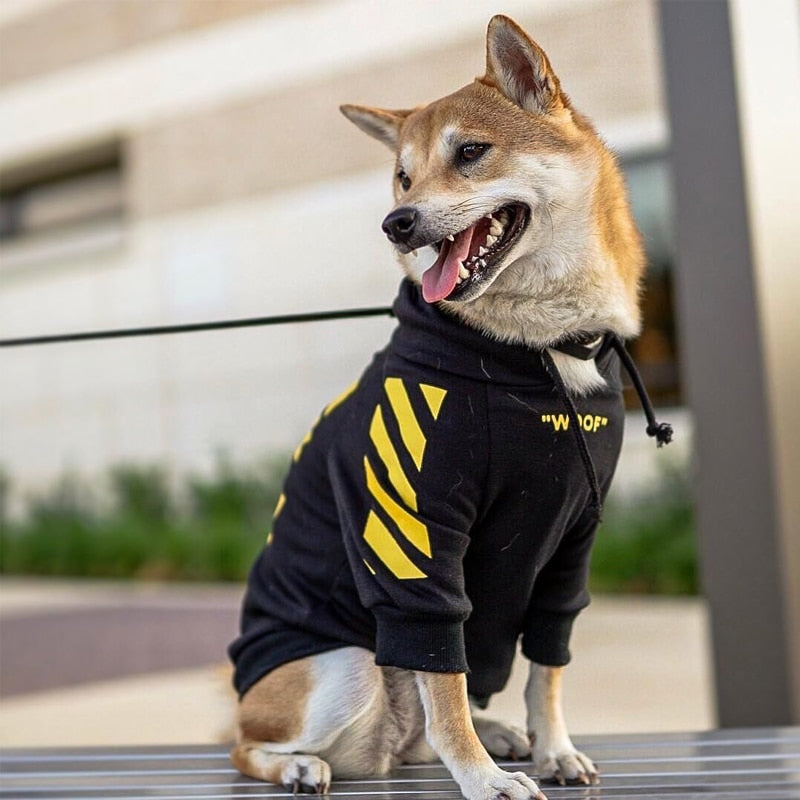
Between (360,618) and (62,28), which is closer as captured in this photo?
(360,618)

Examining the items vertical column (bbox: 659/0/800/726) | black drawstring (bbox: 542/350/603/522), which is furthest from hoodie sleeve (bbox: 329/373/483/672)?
vertical column (bbox: 659/0/800/726)

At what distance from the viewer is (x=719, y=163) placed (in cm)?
253

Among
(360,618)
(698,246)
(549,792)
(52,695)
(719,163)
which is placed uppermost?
(719,163)

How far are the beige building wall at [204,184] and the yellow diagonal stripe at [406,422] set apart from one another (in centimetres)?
371

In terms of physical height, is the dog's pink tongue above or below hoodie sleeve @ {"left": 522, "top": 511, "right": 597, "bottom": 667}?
above

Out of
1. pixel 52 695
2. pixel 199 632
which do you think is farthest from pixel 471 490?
pixel 199 632

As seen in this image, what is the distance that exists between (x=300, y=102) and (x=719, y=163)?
523cm

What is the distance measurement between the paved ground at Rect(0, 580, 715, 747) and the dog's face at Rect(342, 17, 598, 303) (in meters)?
1.74

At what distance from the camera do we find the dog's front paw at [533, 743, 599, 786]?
1460 mm

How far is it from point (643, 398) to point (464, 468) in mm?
348

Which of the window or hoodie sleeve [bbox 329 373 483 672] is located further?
the window

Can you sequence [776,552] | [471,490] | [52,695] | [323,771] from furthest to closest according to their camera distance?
[52,695] < [776,552] < [323,771] < [471,490]

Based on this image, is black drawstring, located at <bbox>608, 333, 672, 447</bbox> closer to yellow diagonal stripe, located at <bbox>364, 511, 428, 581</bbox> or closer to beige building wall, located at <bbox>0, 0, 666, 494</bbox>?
yellow diagonal stripe, located at <bbox>364, 511, 428, 581</bbox>

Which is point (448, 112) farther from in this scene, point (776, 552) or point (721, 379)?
point (776, 552)
